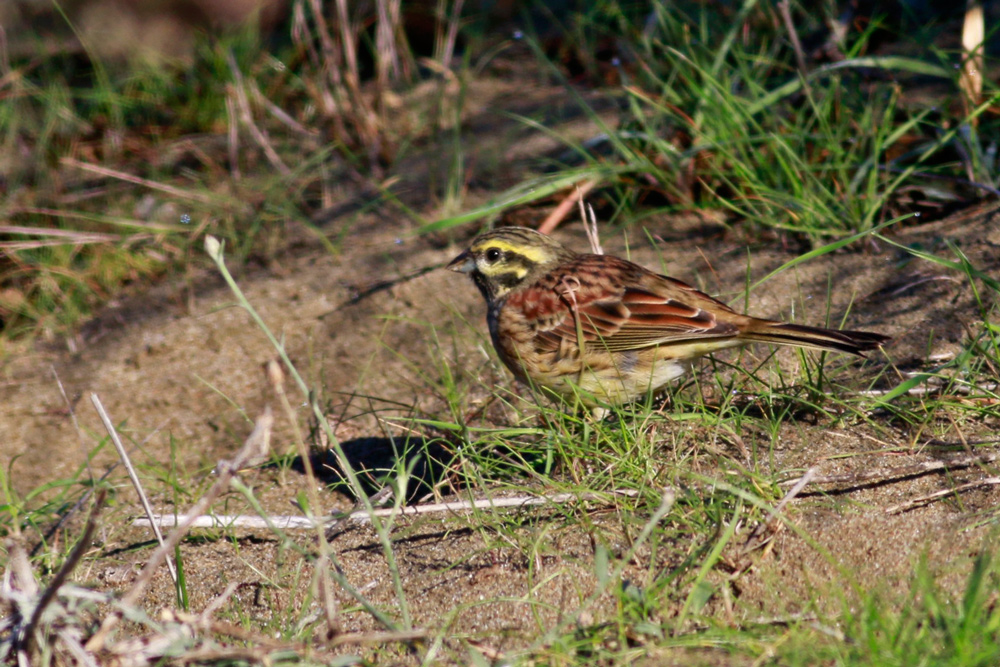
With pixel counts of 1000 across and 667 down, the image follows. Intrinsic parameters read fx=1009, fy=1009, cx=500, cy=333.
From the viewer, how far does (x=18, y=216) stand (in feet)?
19.0

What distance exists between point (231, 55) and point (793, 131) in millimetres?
3380

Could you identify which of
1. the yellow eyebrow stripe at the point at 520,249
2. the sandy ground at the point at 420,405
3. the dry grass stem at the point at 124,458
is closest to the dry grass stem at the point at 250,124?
the sandy ground at the point at 420,405

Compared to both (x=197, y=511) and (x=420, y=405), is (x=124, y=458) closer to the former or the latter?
(x=197, y=511)

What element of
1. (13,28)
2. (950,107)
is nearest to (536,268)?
(950,107)

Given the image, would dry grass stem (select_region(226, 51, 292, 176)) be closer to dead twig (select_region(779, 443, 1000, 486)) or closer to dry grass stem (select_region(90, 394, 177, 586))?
dry grass stem (select_region(90, 394, 177, 586))

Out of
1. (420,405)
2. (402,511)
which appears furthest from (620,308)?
(402,511)

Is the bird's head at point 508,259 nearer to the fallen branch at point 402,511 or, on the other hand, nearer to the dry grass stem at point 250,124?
the fallen branch at point 402,511

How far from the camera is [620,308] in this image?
3885 millimetres

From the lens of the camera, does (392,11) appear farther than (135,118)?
No

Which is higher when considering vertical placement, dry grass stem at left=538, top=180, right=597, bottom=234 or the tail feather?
the tail feather

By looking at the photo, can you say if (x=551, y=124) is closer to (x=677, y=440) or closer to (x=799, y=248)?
(x=799, y=248)

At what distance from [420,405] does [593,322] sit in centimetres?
85

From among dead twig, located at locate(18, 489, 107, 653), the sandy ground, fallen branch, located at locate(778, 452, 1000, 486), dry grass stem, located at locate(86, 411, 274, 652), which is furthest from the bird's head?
dead twig, located at locate(18, 489, 107, 653)

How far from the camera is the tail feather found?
10.6 feet
